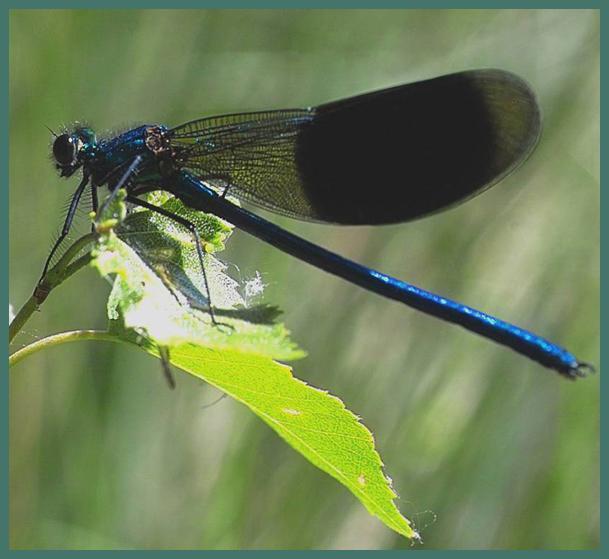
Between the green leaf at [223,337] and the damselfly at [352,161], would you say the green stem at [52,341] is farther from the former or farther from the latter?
the damselfly at [352,161]

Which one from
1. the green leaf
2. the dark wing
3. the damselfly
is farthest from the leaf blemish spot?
the dark wing

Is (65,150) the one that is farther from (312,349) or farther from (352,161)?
(312,349)

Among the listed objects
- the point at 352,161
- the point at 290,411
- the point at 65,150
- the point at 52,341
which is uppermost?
the point at 352,161

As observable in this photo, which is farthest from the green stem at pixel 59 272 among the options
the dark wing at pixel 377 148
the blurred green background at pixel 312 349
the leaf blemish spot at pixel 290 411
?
the blurred green background at pixel 312 349

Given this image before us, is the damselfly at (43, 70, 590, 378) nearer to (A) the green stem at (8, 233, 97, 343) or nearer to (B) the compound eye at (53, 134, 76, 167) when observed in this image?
(B) the compound eye at (53, 134, 76, 167)

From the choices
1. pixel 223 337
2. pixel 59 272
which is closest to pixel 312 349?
pixel 59 272

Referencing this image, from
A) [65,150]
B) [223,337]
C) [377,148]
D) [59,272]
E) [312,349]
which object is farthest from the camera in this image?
[312,349]

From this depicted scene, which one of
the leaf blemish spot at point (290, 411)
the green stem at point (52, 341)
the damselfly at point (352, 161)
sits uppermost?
the damselfly at point (352, 161)
